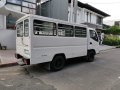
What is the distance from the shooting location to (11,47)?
13914 mm

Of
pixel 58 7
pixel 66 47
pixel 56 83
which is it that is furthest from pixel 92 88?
pixel 58 7

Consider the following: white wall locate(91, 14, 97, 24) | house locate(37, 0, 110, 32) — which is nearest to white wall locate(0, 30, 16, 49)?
house locate(37, 0, 110, 32)

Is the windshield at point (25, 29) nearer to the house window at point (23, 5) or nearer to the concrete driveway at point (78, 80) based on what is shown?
the concrete driveway at point (78, 80)

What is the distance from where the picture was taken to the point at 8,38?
45.0ft

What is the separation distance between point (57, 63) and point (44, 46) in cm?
130

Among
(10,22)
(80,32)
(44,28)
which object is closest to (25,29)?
→ (44,28)

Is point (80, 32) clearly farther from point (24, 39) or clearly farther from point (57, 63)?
point (24, 39)

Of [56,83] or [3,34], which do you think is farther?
[3,34]

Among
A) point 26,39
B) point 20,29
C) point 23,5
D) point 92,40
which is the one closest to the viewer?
point 26,39

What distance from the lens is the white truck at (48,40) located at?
6254 mm

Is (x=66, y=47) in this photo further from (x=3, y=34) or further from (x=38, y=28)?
(x=3, y=34)

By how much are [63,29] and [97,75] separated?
8.97 ft

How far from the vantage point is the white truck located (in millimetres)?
6254

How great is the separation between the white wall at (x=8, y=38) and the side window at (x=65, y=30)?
25.7 feet
